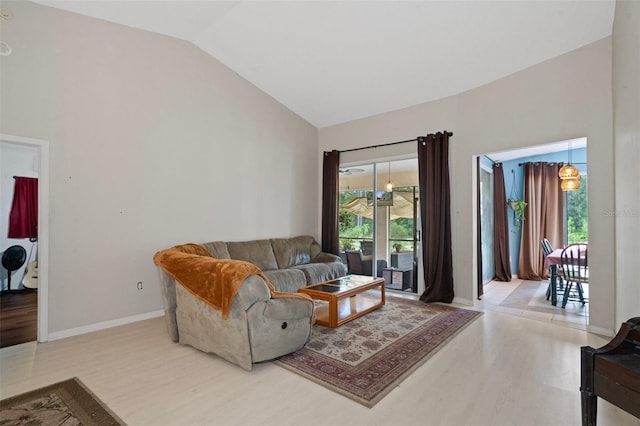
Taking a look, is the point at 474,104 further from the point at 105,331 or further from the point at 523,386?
the point at 105,331

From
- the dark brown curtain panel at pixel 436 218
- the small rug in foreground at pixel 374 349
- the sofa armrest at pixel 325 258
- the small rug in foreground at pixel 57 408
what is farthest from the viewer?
the sofa armrest at pixel 325 258

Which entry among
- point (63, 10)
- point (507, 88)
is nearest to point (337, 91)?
point (507, 88)

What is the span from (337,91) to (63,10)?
140 inches

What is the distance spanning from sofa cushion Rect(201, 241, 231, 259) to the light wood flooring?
1.40m

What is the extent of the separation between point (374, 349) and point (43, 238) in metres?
3.61

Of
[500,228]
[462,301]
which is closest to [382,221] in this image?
[462,301]

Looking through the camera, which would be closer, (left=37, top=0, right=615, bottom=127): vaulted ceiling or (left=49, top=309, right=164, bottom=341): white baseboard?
(left=37, top=0, right=615, bottom=127): vaulted ceiling

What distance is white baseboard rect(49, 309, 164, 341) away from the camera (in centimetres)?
344

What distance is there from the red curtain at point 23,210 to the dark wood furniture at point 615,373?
737 cm

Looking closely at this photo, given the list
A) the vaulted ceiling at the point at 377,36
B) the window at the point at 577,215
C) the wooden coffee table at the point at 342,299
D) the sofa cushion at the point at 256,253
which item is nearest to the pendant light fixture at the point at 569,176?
the vaulted ceiling at the point at 377,36

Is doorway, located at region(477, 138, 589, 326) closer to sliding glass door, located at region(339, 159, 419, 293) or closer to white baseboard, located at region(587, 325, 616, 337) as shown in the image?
sliding glass door, located at region(339, 159, 419, 293)

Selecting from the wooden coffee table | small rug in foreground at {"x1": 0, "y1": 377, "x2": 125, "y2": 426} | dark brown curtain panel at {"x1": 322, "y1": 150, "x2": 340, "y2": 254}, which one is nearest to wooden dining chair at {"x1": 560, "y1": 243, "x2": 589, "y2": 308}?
the wooden coffee table

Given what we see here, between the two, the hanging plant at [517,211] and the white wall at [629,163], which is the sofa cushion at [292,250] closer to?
the white wall at [629,163]

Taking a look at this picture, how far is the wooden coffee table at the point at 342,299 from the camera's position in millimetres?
3625
